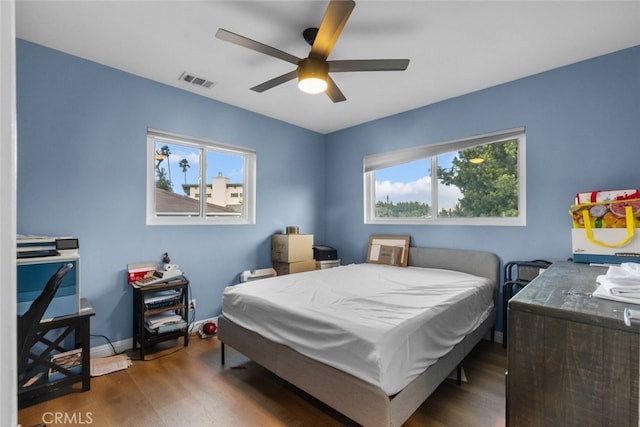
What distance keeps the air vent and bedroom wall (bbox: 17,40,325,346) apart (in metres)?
0.26

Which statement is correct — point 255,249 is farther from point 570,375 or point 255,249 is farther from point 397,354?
point 570,375

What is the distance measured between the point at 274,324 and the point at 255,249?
6.20 ft

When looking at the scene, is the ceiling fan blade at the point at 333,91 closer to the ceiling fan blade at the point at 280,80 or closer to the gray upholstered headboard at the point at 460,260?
the ceiling fan blade at the point at 280,80

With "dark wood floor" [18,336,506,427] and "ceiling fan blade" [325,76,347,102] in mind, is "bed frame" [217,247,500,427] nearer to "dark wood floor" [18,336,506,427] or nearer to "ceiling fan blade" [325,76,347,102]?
"dark wood floor" [18,336,506,427]

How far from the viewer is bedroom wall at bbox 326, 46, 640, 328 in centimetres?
243

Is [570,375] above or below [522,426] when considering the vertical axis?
above

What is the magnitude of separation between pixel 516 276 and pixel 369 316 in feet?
6.59

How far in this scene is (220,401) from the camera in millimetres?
1996

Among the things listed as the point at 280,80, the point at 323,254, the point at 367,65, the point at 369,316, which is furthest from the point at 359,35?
the point at 323,254

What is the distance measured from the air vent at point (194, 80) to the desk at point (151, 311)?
199cm

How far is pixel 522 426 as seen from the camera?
3.35 feet

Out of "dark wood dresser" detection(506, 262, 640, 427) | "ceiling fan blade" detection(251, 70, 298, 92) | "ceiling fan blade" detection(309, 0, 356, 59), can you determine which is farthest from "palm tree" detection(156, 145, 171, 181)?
"dark wood dresser" detection(506, 262, 640, 427)

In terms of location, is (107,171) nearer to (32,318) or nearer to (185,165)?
(185,165)
